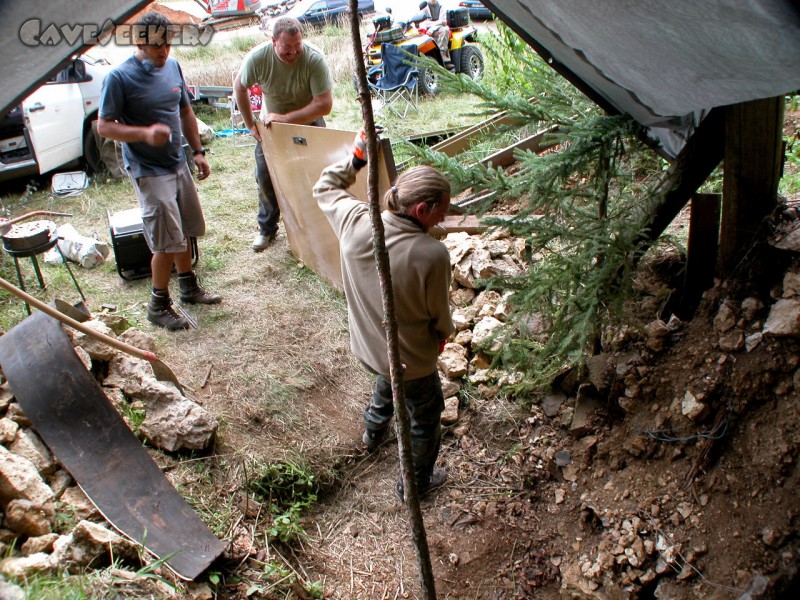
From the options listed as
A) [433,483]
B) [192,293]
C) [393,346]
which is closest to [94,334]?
[192,293]

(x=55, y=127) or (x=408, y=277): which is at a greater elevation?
(x=408, y=277)

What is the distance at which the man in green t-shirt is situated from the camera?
501 centimetres

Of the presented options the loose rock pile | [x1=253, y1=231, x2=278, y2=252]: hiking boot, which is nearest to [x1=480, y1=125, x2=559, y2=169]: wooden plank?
the loose rock pile

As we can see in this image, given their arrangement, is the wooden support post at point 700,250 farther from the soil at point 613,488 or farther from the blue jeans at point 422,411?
the blue jeans at point 422,411

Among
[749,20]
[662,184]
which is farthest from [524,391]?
[749,20]

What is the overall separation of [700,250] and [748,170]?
497mm

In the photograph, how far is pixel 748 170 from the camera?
2.68 metres

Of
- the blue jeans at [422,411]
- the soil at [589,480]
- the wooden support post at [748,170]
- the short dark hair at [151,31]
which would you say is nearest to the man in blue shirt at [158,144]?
the short dark hair at [151,31]

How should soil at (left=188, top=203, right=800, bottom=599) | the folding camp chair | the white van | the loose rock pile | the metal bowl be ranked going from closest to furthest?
soil at (left=188, top=203, right=800, bottom=599), the loose rock pile, the metal bowl, the white van, the folding camp chair

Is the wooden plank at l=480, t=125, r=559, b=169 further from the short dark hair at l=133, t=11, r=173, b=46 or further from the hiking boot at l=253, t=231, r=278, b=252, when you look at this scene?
the short dark hair at l=133, t=11, r=173, b=46

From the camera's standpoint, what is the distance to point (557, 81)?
3.31 meters

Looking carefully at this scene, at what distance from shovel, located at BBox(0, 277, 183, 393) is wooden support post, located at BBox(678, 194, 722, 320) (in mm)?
2987

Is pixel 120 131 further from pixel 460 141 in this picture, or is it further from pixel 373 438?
pixel 460 141

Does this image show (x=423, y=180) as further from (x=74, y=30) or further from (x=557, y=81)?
(x=74, y=30)
